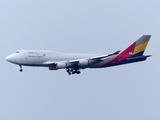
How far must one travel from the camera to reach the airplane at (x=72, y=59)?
9231 centimetres

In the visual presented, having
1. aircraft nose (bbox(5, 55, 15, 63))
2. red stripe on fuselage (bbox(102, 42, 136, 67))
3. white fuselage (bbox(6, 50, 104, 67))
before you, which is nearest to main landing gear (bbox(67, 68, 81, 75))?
white fuselage (bbox(6, 50, 104, 67))

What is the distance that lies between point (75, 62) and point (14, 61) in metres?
11.7

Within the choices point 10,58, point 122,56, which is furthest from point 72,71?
point 10,58

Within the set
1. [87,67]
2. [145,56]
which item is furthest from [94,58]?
[145,56]

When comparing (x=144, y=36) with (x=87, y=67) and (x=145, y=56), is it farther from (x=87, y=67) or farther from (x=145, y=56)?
(x=87, y=67)

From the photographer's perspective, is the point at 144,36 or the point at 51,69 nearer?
the point at 51,69

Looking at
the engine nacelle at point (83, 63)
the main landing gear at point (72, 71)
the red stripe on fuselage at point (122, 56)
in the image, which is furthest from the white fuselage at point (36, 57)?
the red stripe on fuselage at point (122, 56)

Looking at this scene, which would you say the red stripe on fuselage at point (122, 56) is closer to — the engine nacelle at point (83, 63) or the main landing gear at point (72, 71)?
the engine nacelle at point (83, 63)

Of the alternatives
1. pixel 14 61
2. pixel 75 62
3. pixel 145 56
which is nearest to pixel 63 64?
pixel 75 62

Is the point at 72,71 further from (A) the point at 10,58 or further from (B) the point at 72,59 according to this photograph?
(A) the point at 10,58

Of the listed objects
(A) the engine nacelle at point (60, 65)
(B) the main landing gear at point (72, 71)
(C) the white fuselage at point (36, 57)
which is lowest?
(B) the main landing gear at point (72, 71)

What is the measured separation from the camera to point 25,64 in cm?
9288

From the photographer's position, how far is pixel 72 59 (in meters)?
95.0

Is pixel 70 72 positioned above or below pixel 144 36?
below
